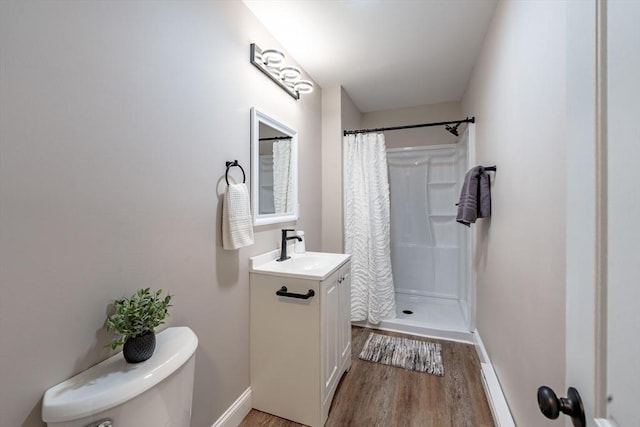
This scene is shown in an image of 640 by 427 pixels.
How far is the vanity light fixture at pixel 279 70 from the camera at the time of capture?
1.65 m

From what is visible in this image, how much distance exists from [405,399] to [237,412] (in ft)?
3.46

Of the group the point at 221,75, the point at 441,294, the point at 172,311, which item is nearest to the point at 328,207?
the point at 221,75

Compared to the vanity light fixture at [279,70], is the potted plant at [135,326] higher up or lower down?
lower down

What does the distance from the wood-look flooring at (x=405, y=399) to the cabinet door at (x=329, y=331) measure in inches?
7.8

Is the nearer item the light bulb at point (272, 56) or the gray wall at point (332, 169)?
the light bulb at point (272, 56)

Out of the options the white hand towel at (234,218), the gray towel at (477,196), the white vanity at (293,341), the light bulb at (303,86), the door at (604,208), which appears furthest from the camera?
the light bulb at (303,86)

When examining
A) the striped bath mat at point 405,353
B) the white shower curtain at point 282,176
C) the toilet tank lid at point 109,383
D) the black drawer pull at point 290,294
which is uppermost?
the white shower curtain at point 282,176

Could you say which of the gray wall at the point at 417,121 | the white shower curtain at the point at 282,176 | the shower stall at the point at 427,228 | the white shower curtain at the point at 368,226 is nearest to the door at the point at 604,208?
the white shower curtain at the point at 282,176

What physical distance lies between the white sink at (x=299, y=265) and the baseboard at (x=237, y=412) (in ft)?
2.43

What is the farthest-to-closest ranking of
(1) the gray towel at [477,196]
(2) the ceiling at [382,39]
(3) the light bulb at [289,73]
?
(3) the light bulb at [289,73], (1) the gray towel at [477,196], (2) the ceiling at [382,39]

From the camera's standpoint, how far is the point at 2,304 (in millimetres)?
665

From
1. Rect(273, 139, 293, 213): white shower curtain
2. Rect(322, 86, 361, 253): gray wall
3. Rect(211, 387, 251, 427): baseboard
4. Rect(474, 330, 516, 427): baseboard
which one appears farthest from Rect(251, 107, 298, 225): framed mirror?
Rect(474, 330, 516, 427): baseboard

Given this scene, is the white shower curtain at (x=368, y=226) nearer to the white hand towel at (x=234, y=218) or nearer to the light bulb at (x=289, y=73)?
the light bulb at (x=289, y=73)

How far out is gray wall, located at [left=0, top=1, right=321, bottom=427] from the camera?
0.70m
